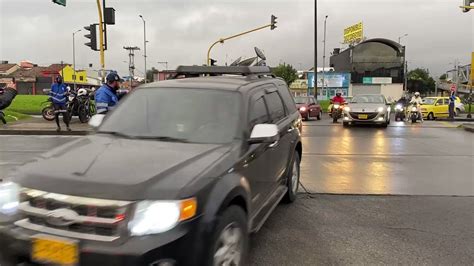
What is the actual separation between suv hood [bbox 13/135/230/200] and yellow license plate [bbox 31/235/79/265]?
31 centimetres

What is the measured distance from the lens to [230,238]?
11.6ft

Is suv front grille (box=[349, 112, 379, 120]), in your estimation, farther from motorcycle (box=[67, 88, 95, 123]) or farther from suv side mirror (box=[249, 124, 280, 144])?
suv side mirror (box=[249, 124, 280, 144])

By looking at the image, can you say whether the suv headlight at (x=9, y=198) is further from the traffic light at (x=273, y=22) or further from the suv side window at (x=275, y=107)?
the traffic light at (x=273, y=22)

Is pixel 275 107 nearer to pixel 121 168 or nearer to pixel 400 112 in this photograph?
pixel 121 168

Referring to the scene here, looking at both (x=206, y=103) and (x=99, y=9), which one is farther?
(x=99, y=9)

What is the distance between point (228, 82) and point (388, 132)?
1369 cm

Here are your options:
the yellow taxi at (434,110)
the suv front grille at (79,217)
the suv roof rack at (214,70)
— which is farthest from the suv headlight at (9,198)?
the yellow taxi at (434,110)

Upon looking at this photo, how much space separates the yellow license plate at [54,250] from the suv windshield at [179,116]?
1.44m

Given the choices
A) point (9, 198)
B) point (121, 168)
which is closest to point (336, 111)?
point (121, 168)

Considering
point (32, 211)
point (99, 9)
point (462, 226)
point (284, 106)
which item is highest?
point (99, 9)

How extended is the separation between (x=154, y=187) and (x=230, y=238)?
2.73 feet

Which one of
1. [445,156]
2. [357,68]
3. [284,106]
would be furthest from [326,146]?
[357,68]

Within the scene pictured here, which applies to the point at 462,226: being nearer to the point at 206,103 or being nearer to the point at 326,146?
the point at 206,103

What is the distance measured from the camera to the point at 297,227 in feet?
17.8
